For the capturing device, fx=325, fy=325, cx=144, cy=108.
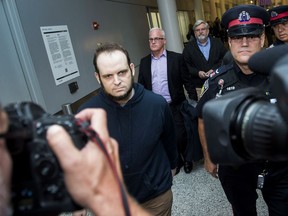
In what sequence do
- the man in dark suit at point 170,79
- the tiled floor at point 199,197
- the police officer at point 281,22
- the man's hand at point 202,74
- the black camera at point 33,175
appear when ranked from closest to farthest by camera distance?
1. the black camera at point 33,175
2. the tiled floor at point 199,197
3. the police officer at point 281,22
4. the man in dark suit at point 170,79
5. the man's hand at point 202,74

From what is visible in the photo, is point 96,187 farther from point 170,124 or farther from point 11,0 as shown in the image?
point 11,0

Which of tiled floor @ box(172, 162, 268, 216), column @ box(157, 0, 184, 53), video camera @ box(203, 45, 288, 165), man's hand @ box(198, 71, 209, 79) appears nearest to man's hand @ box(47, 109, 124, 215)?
video camera @ box(203, 45, 288, 165)

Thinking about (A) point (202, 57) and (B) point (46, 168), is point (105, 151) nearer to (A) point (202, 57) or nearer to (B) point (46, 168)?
(B) point (46, 168)

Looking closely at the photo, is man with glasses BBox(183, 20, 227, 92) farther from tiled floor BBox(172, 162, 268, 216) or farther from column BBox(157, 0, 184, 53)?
column BBox(157, 0, 184, 53)

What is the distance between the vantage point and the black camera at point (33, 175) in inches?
25.7

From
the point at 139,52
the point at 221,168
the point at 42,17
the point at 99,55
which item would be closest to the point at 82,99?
the point at 42,17

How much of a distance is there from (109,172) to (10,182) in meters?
0.21

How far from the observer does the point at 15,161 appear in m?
0.65

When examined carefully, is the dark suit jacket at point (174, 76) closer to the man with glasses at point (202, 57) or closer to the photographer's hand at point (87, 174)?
the man with glasses at point (202, 57)

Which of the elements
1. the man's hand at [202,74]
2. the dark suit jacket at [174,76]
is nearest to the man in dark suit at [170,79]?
the dark suit jacket at [174,76]

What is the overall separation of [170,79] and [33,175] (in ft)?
9.67

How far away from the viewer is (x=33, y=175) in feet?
2.17

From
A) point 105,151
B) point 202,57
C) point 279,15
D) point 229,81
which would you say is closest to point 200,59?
point 202,57

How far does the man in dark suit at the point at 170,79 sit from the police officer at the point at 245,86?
1.42 metres
